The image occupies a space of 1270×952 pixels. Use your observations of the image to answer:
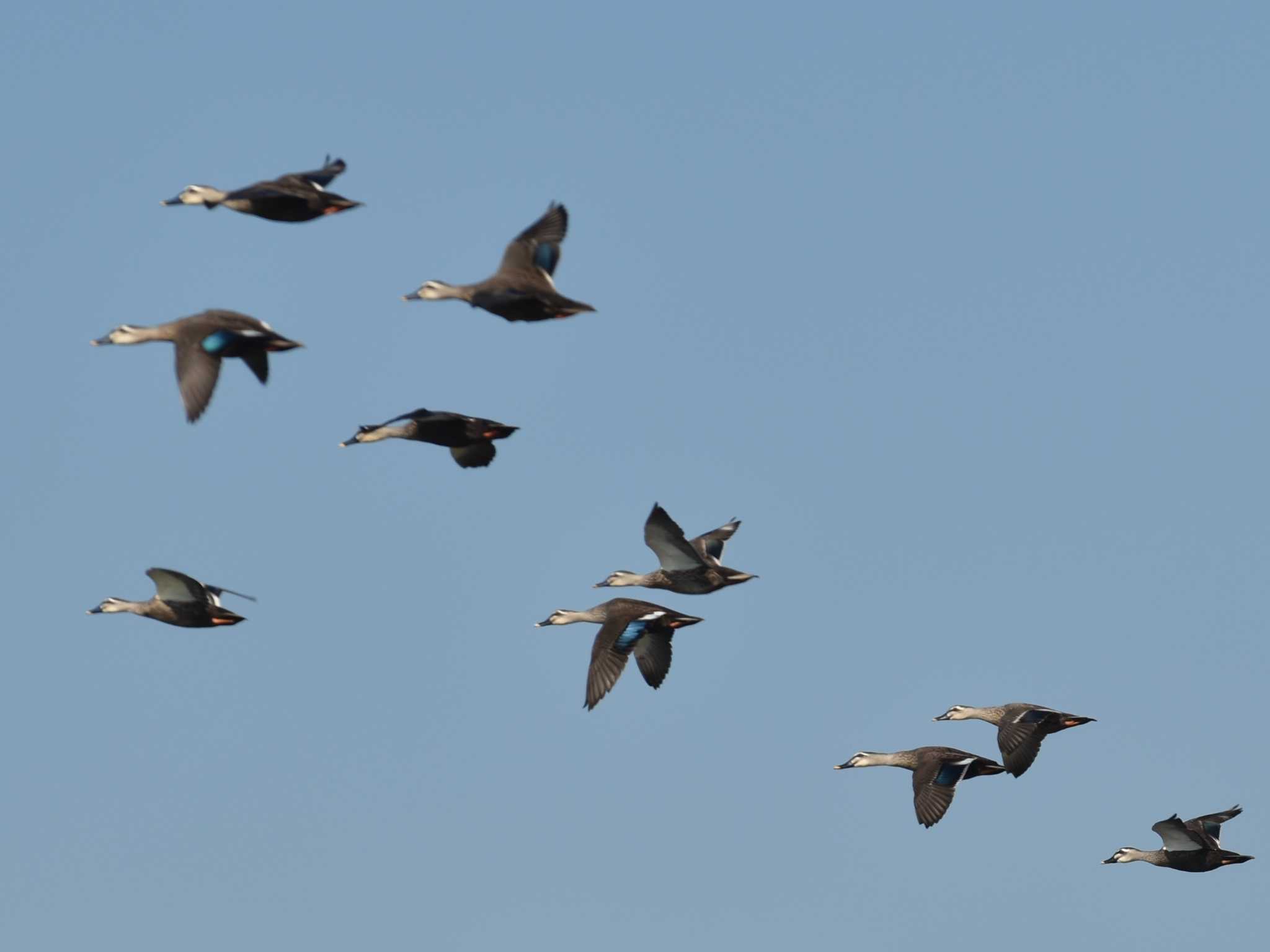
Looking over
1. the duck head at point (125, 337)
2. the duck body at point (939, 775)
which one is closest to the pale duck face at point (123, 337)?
the duck head at point (125, 337)

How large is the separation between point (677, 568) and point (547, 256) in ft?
23.9

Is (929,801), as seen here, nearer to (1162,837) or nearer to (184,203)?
(1162,837)

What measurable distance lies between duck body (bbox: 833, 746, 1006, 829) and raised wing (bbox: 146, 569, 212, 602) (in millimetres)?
14911

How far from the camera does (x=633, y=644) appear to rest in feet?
155

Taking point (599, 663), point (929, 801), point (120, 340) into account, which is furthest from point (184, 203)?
point (929, 801)

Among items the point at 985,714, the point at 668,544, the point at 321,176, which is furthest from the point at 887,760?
the point at 321,176

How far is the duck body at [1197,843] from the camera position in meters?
49.8

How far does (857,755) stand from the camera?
5609cm

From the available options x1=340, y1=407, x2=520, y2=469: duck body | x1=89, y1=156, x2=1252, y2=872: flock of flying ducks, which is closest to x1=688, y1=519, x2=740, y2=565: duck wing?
x1=89, y1=156, x2=1252, y2=872: flock of flying ducks

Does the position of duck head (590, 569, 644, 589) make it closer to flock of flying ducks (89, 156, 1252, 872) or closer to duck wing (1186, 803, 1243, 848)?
flock of flying ducks (89, 156, 1252, 872)

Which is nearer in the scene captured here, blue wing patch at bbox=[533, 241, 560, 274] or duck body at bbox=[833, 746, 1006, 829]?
blue wing patch at bbox=[533, 241, 560, 274]

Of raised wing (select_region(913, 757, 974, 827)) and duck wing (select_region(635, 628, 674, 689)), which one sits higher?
duck wing (select_region(635, 628, 674, 689))

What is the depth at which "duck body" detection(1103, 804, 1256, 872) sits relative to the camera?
49844mm

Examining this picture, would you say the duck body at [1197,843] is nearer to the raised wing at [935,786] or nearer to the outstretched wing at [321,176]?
the raised wing at [935,786]
